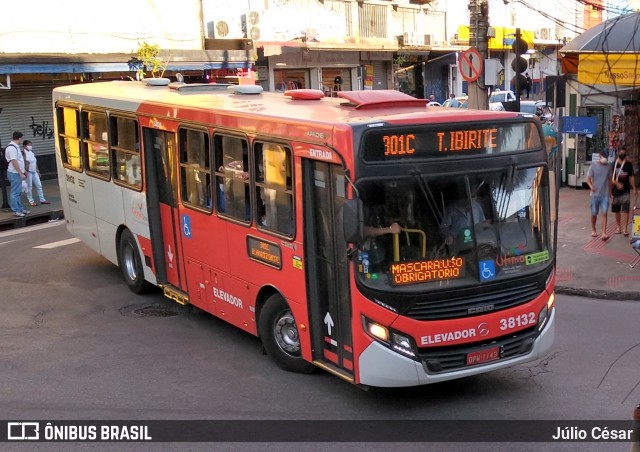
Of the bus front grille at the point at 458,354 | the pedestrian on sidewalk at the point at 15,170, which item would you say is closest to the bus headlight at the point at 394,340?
the bus front grille at the point at 458,354

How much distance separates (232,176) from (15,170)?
1143cm

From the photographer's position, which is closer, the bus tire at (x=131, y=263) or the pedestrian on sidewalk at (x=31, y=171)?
the bus tire at (x=131, y=263)

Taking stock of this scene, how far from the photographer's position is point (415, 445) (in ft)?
21.8

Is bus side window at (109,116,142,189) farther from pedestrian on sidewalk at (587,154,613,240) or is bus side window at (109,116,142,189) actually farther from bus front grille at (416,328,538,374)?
pedestrian on sidewalk at (587,154,613,240)

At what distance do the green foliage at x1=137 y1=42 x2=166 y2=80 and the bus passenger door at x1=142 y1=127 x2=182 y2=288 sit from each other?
13.0 meters

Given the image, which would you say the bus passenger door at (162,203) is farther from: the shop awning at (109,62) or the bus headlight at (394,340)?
the shop awning at (109,62)

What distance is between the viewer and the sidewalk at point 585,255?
39.2 feet

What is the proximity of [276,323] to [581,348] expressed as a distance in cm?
357

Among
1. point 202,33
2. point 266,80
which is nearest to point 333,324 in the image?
point 202,33

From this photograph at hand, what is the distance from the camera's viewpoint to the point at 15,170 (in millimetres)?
18531

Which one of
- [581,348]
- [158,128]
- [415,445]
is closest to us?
[415,445]

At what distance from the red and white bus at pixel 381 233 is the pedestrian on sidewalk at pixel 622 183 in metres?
7.39

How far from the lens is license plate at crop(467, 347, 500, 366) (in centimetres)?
714

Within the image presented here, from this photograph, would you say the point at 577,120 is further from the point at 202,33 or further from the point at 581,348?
the point at 202,33
